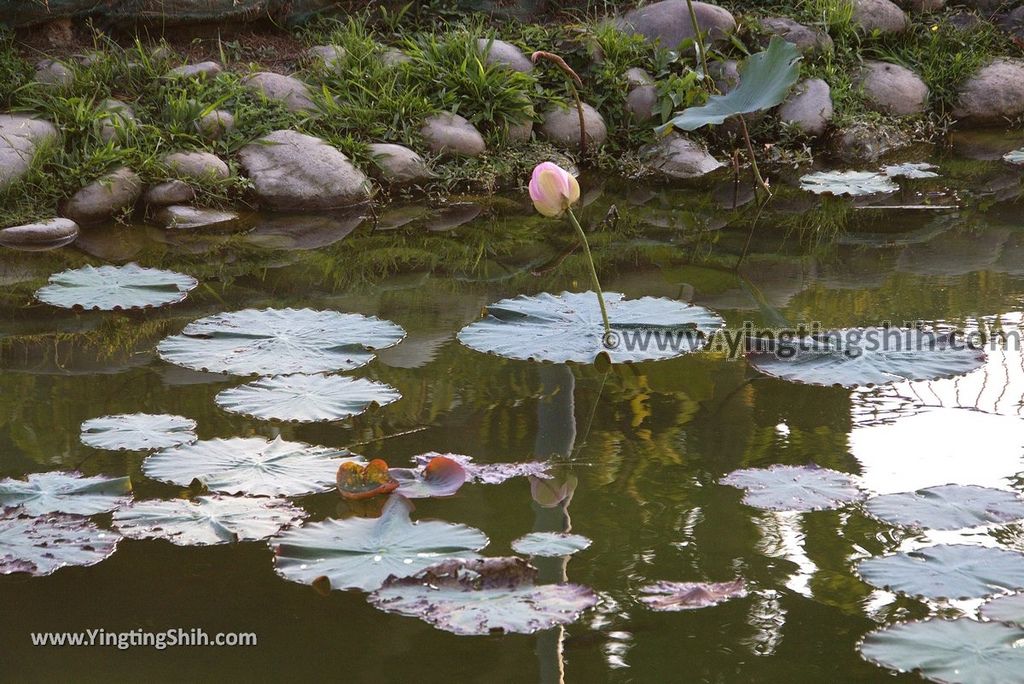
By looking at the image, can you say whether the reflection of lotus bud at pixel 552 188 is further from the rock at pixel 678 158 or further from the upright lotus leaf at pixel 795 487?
the rock at pixel 678 158

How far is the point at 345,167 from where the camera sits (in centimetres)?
468

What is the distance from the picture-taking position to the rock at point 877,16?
6289 mm

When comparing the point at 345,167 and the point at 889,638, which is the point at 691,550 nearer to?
the point at 889,638

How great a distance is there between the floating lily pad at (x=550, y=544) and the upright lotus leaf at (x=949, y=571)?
1.55ft

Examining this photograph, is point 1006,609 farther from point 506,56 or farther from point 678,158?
point 506,56

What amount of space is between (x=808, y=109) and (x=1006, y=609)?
14.3ft

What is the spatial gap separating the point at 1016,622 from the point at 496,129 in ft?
12.6

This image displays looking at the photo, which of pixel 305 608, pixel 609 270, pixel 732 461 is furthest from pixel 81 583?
pixel 609 270

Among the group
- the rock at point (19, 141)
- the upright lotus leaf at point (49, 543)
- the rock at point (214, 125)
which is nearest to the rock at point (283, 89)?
the rock at point (214, 125)

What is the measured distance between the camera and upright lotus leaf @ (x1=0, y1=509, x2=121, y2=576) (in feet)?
6.10

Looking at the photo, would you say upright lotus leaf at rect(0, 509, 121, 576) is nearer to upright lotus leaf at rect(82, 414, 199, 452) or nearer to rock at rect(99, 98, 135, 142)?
upright lotus leaf at rect(82, 414, 199, 452)

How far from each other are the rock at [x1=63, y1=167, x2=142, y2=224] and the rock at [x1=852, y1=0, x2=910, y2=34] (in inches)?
160

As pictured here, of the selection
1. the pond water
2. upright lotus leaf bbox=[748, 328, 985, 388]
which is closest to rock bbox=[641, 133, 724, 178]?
the pond water

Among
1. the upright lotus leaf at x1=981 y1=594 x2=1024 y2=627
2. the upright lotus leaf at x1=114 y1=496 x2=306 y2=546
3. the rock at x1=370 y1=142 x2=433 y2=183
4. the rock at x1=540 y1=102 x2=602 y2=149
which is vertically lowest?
the upright lotus leaf at x1=981 y1=594 x2=1024 y2=627
